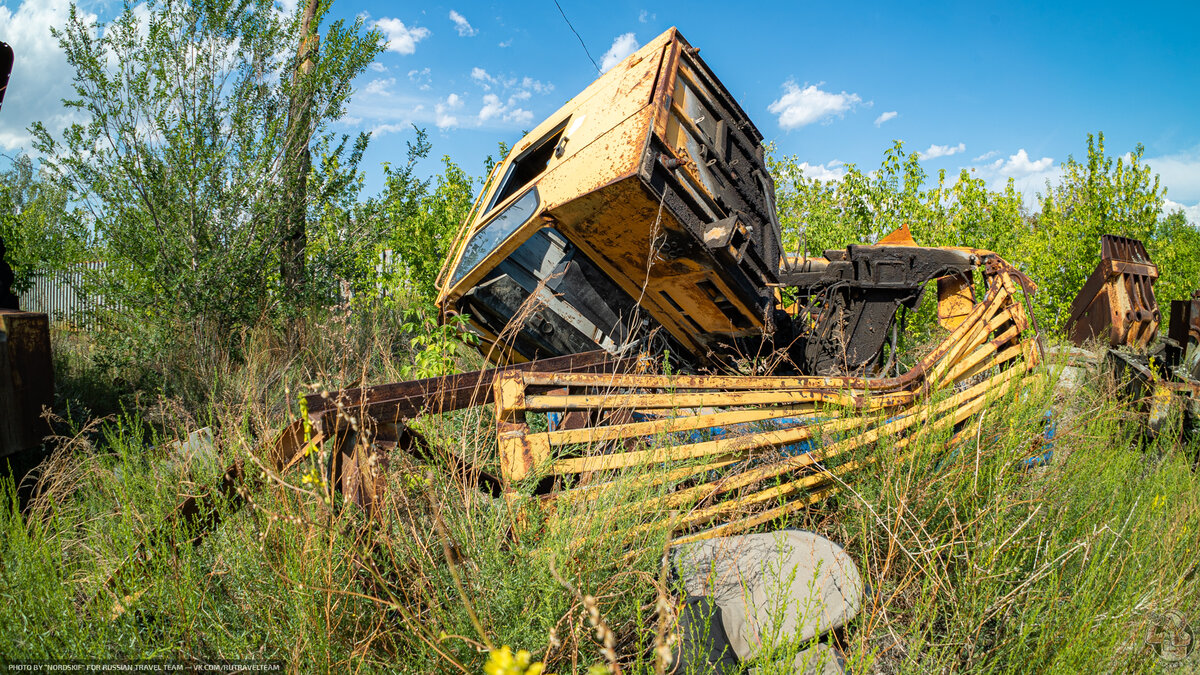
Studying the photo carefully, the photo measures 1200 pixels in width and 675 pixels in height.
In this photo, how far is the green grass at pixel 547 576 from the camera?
2.01 m

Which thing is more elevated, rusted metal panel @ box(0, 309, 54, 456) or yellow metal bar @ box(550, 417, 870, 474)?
rusted metal panel @ box(0, 309, 54, 456)

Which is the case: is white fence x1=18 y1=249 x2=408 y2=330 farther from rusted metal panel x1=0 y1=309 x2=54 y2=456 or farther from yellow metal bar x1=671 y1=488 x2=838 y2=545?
yellow metal bar x1=671 y1=488 x2=838 y2=545

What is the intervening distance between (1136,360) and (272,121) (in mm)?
8348

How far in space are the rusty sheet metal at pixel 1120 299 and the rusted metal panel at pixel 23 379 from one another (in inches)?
325

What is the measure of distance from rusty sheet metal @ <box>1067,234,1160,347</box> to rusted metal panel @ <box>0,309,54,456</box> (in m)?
8.25

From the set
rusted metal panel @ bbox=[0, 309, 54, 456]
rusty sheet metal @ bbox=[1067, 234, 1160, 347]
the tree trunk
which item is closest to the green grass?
rusted metal panel @ bbox=[0, 309, 54, 456]

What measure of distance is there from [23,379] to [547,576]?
3.62m

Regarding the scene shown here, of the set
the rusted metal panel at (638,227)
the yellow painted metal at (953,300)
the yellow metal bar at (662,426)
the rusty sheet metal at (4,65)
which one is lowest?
the yellow metal bar at (662,426)

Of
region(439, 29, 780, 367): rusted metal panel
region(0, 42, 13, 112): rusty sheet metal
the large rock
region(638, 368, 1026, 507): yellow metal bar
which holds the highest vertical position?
region(0, 42, 13, 112): rusty sheet metal

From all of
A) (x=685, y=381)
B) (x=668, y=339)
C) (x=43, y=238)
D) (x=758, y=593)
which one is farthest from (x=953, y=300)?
(x=43, y=238)

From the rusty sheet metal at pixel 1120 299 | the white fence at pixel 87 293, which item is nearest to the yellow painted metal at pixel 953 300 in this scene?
the rusty sheet metal at pixel 1120 299

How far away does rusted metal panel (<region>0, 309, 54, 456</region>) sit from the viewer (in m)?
3.64

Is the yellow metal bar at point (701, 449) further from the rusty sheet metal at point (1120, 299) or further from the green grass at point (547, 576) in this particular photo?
the rusty sheet metal at point (1120, 299)

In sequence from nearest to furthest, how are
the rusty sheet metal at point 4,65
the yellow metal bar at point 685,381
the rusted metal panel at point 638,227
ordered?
1. the yellow metal bar at point 685,381
2. the rusty sheet metal at point 4,65
3. the rusted metal panel at point 638,227
